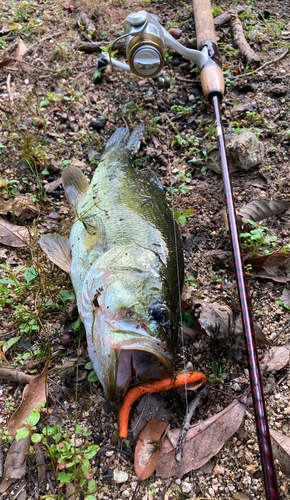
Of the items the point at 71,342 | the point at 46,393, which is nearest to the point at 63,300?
the point at 71,342

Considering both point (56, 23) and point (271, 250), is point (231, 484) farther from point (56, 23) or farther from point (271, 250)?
point (56, 23)

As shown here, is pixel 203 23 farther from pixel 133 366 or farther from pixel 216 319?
pixel 133 366

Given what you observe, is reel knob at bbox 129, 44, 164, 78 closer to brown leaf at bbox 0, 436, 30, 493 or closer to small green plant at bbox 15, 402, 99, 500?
small green plant at bbox 15, 402, 99, 500

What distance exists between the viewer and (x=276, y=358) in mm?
2533

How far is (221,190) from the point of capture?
379 cm

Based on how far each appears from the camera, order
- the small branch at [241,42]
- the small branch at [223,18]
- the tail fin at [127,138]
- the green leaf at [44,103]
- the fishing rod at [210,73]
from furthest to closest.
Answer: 1. the small branch at [223,18]
2. the small branch at [241,42]
3. the green leaf at [44,103]
4. the tail fin at [127,138]
5. the fishing rod at [210,73]

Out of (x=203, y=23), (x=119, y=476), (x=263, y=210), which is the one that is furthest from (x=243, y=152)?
(x=119, y=476)

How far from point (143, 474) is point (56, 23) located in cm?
616

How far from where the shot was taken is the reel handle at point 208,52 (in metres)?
3.58

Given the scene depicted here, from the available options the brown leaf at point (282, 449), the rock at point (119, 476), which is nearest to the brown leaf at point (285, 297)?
the brown leaf at point (282, 449)

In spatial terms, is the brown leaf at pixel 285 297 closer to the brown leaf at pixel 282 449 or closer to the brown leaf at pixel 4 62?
the brown leaf at pixel 282 449

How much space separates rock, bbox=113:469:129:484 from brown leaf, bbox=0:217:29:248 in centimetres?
210

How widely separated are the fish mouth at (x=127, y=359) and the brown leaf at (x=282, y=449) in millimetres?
745

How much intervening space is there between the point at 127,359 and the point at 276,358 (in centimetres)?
109
